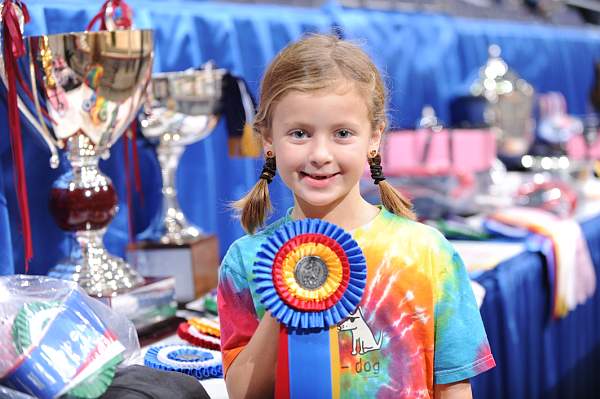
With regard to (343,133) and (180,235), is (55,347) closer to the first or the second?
(343,133)

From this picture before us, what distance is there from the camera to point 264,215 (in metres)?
0.98

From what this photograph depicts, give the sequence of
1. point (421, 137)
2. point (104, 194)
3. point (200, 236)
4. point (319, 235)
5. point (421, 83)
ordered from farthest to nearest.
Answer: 1. point (421, 83)
2. point (421, 137)
3. point (200, 236)
4. point (104, 194)
5. point (319, 235)

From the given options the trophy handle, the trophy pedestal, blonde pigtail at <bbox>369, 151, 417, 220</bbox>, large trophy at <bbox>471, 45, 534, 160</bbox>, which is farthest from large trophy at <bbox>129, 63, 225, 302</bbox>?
large trophy at <bbox>471, 45, 534, 160</bbox>

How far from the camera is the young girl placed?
0.87 m

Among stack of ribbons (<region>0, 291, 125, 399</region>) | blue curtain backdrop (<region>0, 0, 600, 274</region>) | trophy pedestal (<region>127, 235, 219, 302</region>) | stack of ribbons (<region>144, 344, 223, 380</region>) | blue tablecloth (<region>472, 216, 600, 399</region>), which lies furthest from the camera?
blue tablecloth (<region>472, 216, 600, 399</region>)

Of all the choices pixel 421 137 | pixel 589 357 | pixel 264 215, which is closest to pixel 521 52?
pixel 421 137

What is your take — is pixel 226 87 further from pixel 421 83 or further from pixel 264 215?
pixel 421 83

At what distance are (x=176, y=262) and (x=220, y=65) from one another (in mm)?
562

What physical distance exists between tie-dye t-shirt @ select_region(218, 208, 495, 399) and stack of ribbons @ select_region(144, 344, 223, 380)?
0.22 metres

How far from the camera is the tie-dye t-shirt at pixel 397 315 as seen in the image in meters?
0.88

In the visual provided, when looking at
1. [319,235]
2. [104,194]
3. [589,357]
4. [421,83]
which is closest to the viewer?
[319,235]

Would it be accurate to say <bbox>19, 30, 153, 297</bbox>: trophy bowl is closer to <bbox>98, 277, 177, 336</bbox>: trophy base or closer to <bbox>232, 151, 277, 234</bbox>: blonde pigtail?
<bbox>98, 277, 177, 336</bbox>: trophy base

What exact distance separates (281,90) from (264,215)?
0.51ft

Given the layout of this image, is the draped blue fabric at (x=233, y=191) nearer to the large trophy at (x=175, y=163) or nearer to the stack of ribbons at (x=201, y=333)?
the large trophy at (x=175, y=163)
